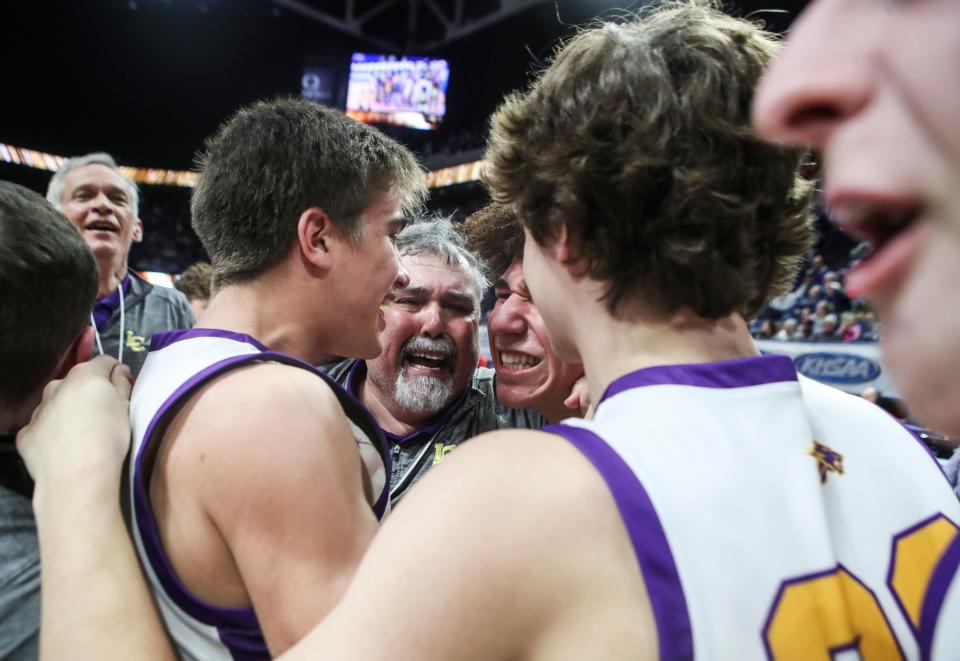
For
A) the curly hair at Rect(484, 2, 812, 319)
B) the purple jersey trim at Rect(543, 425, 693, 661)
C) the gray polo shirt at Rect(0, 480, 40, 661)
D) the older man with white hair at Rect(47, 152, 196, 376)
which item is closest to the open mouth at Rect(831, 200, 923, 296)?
the purple jersey trim at Rect(543, 425, 693, 661)

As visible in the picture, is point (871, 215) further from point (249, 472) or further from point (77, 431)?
point (77, 431)

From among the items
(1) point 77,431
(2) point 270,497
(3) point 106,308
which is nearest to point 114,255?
(3) point 106,308

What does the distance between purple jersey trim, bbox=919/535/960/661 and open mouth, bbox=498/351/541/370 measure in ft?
5.60

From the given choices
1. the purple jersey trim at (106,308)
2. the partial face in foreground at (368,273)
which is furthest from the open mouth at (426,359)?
the purple jersey trim at (106,308)

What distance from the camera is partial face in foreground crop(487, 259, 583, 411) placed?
2.50m

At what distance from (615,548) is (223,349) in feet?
2.99

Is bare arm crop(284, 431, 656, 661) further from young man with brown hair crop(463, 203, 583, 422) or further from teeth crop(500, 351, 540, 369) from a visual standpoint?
teeth crop(500, 351, 540, 369)

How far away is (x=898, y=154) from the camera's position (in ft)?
1.29

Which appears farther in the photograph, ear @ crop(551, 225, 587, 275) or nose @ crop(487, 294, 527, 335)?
nose @ crop(487, 294, 527, 335)

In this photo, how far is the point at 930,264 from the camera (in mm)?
387

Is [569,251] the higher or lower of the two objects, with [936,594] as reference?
higher

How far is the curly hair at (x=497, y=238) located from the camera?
8.56 feet

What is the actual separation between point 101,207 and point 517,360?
8.21 ft

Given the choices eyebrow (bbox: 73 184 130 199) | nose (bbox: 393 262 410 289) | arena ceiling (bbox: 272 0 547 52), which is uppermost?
arena ceiling (bbox: 272 0 547 52)
